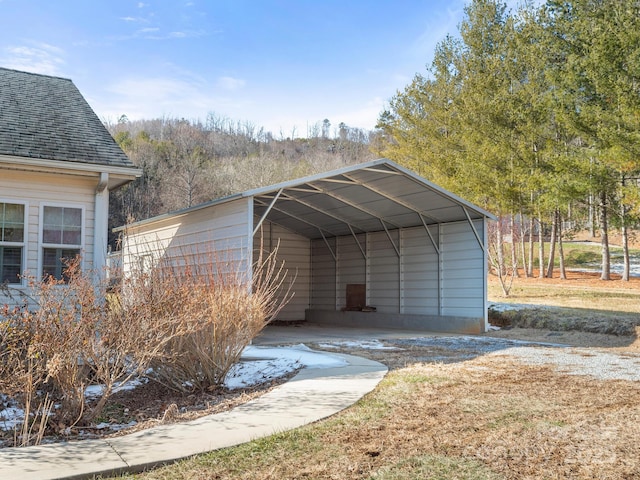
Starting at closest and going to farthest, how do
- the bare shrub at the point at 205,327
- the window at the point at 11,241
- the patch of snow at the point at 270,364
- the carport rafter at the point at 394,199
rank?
1. the bare shrub at the point at 205,327
2. the patch of snow at the point at 270,364
3. the window at the point at 11,241
4. the carport rafter at the point at 394,199

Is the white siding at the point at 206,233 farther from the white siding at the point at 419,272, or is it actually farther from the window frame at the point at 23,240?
the white siding at the point at 419,272

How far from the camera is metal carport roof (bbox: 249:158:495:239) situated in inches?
461

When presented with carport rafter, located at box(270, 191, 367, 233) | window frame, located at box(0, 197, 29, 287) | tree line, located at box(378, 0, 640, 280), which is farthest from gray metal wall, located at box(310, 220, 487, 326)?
window frame, located at box(0, 197, 29, 287)

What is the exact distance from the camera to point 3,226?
840 centimetres

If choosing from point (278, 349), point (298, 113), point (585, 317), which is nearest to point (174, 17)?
point (278, 349)

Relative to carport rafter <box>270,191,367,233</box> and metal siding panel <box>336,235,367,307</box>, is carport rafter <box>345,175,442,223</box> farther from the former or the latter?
metal siding panel <box>336,235,367,307</box>

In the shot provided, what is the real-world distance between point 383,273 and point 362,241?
4.25ft

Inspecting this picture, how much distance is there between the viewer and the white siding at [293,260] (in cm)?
1851

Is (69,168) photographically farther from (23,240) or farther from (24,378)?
(24,378)

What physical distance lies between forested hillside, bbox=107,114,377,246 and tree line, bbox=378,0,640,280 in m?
13.2

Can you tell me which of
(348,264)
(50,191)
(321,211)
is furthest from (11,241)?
(348,264)

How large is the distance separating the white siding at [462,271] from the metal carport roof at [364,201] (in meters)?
0.36

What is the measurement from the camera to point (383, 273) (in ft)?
53.5

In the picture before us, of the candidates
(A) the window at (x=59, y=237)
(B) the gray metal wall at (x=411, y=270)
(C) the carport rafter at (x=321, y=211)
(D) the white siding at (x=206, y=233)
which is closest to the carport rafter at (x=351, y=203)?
(B) the gray metal wall at (x=411, y=270)
